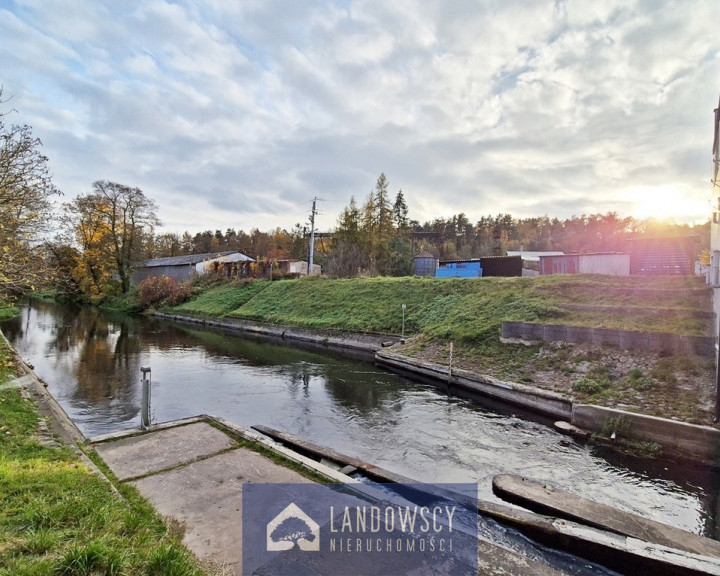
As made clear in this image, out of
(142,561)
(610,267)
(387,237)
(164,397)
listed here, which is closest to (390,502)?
(142,561)

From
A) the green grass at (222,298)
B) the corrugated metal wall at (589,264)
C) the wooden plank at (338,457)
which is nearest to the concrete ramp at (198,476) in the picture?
the wooden plank at (338,457)

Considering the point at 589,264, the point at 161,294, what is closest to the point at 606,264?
the point at 589,264

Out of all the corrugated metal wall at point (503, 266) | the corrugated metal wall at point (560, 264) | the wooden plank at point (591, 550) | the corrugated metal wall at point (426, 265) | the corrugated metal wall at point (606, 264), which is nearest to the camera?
the wooden plank at point (591, 550)

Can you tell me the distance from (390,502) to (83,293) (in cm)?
4481

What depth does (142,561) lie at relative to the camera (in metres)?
2.58

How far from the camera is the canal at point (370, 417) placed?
236 inches

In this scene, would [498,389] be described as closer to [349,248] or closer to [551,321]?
[551,321]

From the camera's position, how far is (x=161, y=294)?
34750 mm

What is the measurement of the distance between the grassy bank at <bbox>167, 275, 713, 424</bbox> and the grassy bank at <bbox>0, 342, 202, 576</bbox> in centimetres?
882

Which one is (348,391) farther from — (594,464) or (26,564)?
(26,564)

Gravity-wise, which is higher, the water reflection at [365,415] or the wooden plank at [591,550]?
the wooden plank at [591,550]

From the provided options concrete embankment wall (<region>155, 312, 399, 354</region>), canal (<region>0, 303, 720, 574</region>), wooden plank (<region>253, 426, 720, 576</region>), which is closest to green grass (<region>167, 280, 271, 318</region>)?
concrete embankment wall (<region>155, 312, 399, 354</region>)

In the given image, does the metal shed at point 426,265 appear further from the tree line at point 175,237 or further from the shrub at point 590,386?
the shrub at point 590,386

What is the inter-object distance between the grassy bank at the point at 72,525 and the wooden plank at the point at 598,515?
3.81 metres
